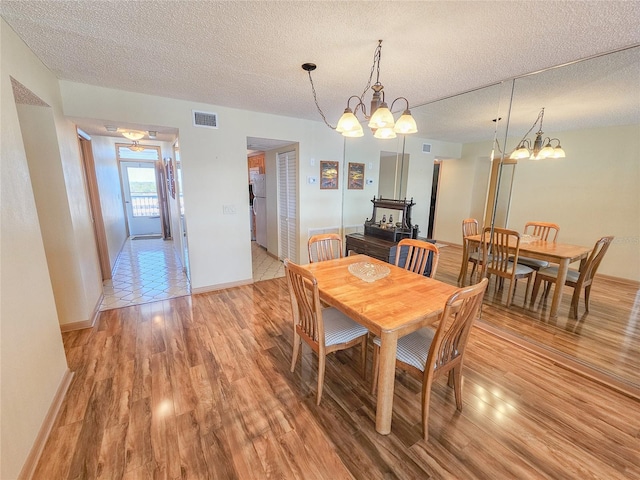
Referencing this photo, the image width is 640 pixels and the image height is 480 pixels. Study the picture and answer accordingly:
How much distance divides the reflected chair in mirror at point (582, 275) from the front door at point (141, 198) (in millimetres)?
8022

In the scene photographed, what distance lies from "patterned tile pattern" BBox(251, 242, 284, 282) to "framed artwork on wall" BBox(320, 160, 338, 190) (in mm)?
1623

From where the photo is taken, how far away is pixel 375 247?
137 inches

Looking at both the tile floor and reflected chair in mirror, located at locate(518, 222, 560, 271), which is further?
the tile floor

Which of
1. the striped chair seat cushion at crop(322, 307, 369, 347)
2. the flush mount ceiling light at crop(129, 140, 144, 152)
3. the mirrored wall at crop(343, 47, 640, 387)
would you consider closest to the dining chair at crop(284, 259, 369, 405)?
the striped chair seat cushion at crop(322, 307, 369, 347)

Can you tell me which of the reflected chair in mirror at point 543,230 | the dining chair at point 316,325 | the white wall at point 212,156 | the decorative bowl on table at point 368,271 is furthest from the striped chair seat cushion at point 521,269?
the white wall at point 212,156

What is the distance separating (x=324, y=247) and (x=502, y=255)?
6.69 feet

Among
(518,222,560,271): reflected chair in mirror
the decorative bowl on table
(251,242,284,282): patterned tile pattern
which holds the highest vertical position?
(518,222,560,271): reflected chair in mirror

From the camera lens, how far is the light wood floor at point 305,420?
4.42 feet

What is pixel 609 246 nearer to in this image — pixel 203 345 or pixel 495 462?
→ pixel 495 462

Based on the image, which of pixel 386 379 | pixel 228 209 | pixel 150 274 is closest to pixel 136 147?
pixel 150 274

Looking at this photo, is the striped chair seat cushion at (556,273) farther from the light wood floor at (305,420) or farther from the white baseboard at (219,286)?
the white baseboard at (219,286)

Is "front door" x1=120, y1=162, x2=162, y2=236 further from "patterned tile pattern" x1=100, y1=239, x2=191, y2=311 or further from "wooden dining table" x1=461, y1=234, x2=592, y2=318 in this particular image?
"wooden dining table" x1=461, y1=234, x2=592, y2=318

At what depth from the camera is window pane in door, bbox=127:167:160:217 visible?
6789mm

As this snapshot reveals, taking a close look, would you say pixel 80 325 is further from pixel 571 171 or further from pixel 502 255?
pixel 571 171
